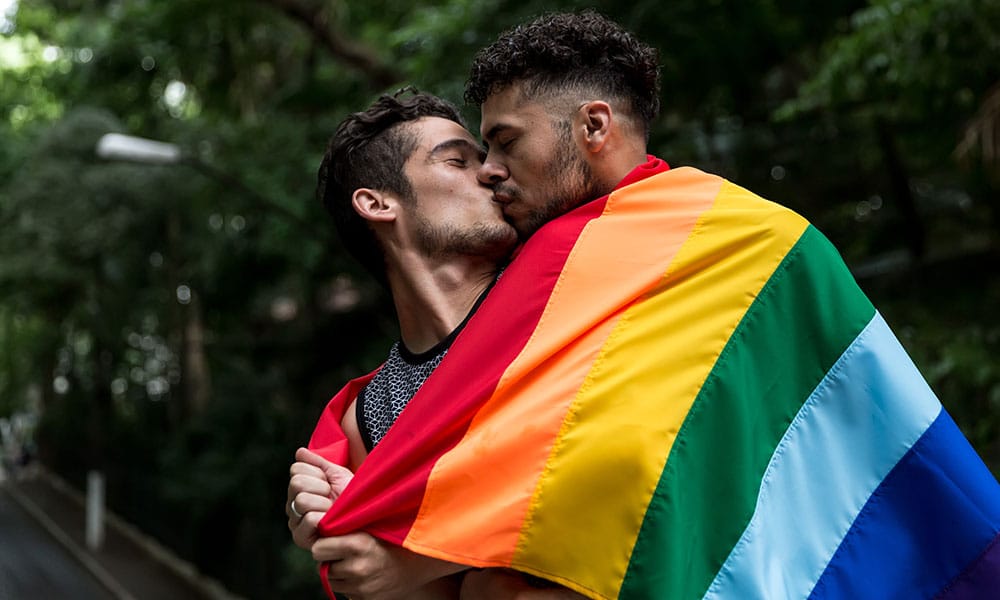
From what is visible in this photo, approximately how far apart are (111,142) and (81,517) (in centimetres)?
1872

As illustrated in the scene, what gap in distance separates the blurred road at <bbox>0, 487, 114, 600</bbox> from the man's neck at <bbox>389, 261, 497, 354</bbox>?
16747 millimetres

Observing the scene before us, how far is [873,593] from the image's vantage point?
195 cm

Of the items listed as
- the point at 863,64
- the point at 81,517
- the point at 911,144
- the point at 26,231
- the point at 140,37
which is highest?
the point at 140,37

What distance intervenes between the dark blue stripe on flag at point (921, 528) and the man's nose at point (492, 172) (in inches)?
36.3

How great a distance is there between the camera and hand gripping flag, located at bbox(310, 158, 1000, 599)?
176cm

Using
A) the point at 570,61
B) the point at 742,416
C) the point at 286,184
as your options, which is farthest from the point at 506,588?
the point at 286,184

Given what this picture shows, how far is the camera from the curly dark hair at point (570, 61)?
210cm

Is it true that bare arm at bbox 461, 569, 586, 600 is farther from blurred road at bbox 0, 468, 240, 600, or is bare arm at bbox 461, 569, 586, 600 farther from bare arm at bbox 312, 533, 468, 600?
blurred road at bbox 0, 468, 240, 600

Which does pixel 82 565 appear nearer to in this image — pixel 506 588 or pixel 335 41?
pixel 335 41

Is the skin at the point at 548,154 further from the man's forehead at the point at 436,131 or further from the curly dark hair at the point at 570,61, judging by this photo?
the man's forehead at the point at 436,131

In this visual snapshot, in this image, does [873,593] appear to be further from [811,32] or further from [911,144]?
[811,32]

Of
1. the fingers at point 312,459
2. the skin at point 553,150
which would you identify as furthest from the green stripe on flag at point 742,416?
the fingers at point 312,459

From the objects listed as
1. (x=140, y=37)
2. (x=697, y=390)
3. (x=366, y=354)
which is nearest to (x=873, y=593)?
(x=697, y=390)

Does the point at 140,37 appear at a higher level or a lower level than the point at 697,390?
higher
